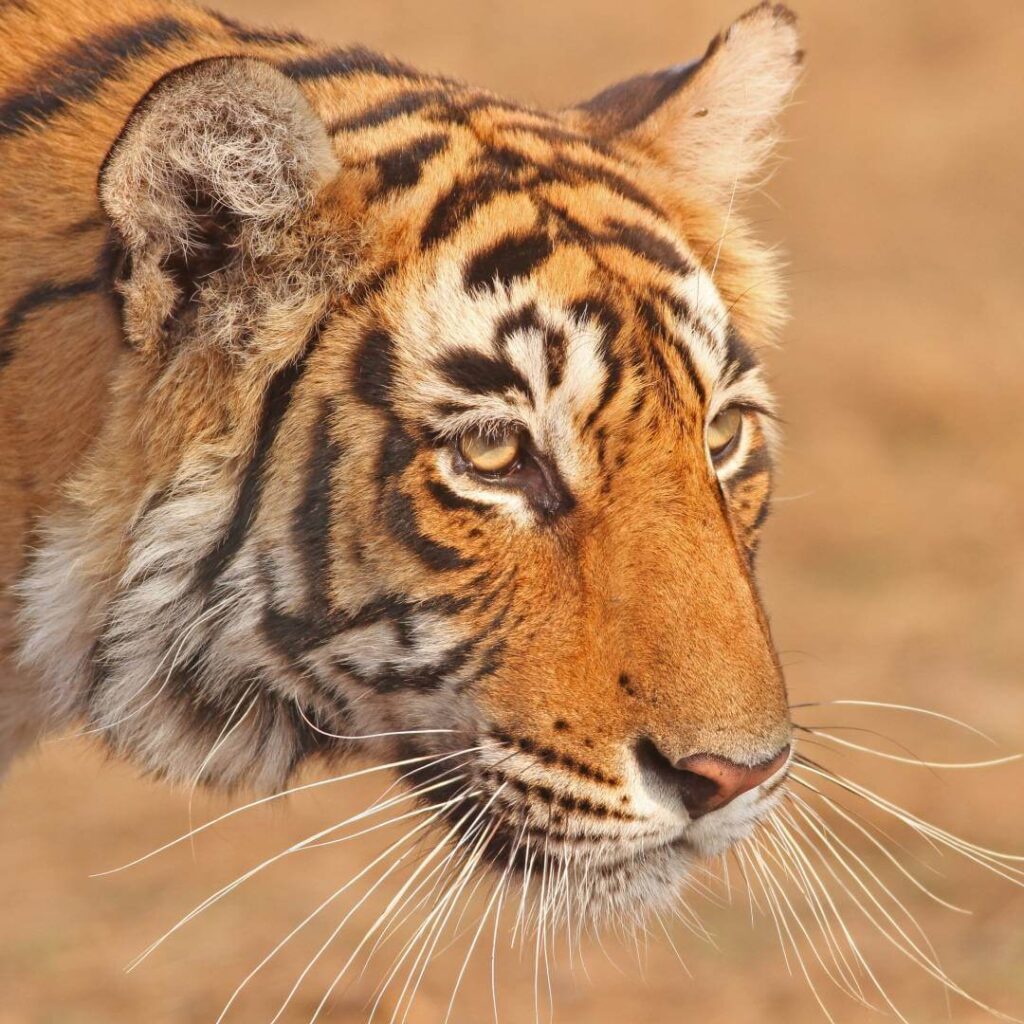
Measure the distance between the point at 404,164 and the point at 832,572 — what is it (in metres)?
4.37

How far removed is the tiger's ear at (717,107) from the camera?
2.56 m

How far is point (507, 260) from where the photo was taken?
2166 mm

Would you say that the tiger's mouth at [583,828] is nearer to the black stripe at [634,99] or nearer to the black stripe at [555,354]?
the black stripe at [555,354]

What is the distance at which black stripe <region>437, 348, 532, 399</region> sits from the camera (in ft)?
6.78

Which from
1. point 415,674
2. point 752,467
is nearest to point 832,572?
point 752,467

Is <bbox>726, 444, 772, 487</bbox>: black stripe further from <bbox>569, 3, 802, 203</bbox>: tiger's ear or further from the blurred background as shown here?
the blurred background

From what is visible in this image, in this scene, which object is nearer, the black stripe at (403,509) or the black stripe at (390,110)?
the black stripe at (403,509)

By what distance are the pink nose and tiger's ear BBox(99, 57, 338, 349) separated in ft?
2.66

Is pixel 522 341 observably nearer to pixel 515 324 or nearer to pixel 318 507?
pixel 515 324

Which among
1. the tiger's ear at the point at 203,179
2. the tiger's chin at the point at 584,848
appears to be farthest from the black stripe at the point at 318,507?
the tiger's chin at the point at 584,848

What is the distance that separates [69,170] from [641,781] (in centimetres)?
111

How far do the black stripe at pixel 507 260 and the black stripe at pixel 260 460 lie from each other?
8.0 inches

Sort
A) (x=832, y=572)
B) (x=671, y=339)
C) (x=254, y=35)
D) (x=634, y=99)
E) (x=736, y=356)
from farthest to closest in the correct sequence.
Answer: (x=832, y=572), (x=634, y=99), (x=254, y=35), (x=736, y=356), (x=671, y=339)

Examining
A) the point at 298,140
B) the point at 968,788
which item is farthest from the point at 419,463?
the point at 968,788
